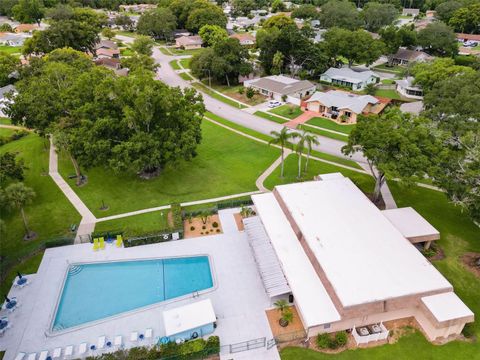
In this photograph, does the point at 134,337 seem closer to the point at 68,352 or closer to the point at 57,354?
the point at 68,352

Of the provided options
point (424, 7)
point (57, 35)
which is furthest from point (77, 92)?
point (424, 7)

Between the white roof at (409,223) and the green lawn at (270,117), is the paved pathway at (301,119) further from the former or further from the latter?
the white roof at (409,223)

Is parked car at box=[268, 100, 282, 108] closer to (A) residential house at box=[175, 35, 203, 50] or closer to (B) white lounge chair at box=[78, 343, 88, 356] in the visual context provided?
(B) white lounge chair at box=[78, 343, 88, 356]

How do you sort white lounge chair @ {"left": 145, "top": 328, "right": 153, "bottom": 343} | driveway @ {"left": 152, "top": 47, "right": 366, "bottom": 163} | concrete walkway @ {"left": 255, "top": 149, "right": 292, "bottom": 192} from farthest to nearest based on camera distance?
1. driveway @ {"left": 152, "top": 47, "right": 366, "bottom": 163}
2. concrete walkway @ {"left": 255, "top": 149, "right": 292, "bottom": 192}
3. white lounge chair @ {"left": 145, "top": 328, "right": 153, "bottom": 343}

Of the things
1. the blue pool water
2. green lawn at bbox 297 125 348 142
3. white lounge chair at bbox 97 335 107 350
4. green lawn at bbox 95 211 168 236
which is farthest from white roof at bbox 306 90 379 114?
white lounge chair at bbox 97 335 107 350

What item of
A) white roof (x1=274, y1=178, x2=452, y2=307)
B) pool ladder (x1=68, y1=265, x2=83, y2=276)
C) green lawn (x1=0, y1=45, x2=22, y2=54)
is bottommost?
pool ladder (x1=68, y1=265, x2=83, y2=276)

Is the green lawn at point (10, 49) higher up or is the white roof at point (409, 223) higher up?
the green lawn at point (10, 49)

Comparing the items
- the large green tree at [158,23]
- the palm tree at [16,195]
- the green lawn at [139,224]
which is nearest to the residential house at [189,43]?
the large green tree at [158,23]
